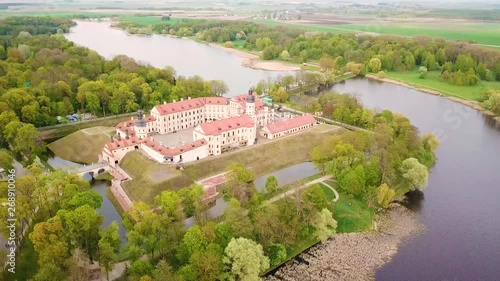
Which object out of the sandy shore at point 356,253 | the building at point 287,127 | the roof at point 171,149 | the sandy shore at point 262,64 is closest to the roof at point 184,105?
the roof at point 171,149

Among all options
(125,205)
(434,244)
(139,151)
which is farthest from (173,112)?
(434,244)

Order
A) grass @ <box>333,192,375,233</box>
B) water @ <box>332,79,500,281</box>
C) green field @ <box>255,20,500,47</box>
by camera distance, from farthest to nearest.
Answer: green field @ <box>255,20,500,47</box>, grass @ <box>333,192,375,233</box>, water @ <box>332,79,500,281</box>

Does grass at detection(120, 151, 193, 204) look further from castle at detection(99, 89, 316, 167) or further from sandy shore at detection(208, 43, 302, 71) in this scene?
sandy shore at detection(208, 43, 302, 71)

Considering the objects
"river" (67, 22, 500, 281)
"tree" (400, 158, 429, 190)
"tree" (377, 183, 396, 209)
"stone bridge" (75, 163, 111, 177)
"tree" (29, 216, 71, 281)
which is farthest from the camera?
"stone bridge" (75, 163, 111, 177)

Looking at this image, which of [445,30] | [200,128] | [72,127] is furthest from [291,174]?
[445,30]

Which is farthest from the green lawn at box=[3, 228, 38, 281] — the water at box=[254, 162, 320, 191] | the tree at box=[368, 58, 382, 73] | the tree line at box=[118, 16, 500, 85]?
the tree at box=[368, 58, 382, 73]

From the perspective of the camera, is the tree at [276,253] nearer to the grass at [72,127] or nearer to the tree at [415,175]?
the tree at [415,175]

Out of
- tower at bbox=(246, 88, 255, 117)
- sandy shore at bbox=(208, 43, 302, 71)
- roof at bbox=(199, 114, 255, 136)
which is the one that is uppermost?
tower at bbox=(246, 88, 255, 117)

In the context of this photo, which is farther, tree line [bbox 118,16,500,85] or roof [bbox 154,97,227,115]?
tree line [bbox 118,16,500,85]
